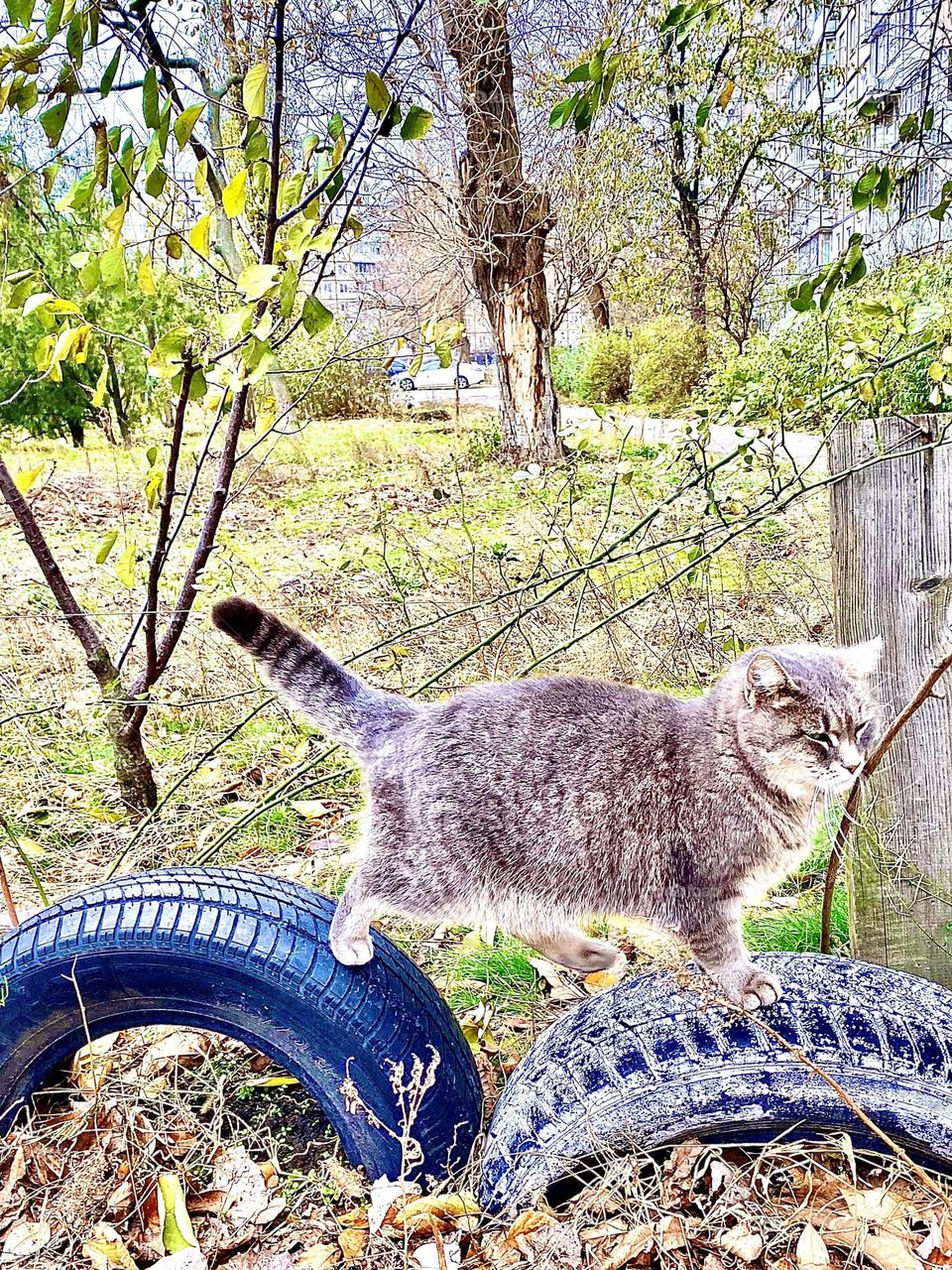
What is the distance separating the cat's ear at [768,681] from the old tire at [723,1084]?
716 mm

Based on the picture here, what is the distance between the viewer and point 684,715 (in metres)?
2.06

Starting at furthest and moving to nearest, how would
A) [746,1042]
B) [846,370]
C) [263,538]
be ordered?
[263,538] < [846,370] < [746,1042]

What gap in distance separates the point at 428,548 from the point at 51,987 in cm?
512

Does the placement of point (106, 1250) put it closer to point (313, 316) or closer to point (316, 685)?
point (316, 685)

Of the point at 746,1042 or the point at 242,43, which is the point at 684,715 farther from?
the point at 242,43

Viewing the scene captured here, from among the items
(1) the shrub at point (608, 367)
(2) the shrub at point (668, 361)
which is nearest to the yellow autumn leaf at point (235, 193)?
(2) the shrub at point (668, 361)

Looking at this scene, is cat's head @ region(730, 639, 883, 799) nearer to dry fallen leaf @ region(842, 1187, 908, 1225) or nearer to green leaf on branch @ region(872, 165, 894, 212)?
dry fallen leaf @ region(842, 1187, 908, 1225)

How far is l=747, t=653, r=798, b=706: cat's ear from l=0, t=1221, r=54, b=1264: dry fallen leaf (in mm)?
1995

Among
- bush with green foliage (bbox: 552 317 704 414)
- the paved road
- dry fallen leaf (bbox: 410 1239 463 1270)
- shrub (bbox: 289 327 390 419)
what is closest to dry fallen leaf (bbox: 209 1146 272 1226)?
dry fallen leaf (bbox: 410 1239 463 1270)

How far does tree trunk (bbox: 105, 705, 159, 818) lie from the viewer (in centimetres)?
338

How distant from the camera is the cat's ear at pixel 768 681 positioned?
5.74ft

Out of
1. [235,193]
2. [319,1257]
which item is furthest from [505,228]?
[319,1257]

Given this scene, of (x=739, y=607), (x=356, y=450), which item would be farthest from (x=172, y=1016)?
(x=356, y=450)

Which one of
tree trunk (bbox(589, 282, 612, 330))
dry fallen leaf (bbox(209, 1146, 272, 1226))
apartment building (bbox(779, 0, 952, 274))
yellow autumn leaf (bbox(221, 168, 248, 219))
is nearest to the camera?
yellow autumn leaf (bbox(221, 168, 248, 219))
